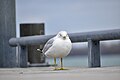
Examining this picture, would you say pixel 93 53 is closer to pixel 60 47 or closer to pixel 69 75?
pixel 60 47

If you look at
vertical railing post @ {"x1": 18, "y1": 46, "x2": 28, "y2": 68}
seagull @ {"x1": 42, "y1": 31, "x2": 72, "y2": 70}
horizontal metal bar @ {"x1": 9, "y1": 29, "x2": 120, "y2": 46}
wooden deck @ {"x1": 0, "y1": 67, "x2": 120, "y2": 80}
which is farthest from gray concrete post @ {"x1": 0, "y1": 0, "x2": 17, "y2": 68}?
wooden deck @ {"x1": 0, "y1": 67, "x2": 120, "y2": 80}

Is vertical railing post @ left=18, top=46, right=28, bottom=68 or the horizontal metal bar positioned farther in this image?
vertical railing post @ left=18, top=46, right=28, bottom=68

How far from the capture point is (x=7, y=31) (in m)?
12.7

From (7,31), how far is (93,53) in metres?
3.13

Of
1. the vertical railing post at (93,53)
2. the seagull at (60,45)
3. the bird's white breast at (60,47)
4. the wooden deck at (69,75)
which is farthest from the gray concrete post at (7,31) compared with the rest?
the wooden deck at (69,75)

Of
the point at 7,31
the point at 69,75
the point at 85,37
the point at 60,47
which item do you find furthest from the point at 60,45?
the point at 7,31

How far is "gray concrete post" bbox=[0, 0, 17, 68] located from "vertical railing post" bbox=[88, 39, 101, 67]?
296 cm

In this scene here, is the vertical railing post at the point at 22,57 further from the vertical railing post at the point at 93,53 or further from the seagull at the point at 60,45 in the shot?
the seagull at the point at 60,45

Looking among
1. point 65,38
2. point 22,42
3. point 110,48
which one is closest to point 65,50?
point 65,38

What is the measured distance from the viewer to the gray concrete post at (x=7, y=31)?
12.5 metres

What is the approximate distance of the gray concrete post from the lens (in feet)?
41.1

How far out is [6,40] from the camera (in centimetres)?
1277

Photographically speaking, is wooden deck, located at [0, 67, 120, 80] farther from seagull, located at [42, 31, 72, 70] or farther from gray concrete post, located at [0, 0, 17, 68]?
gray concrete post, located at [0, 0, 17, 68]

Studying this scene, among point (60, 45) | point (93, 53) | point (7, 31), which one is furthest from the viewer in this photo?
point (7, 31)
